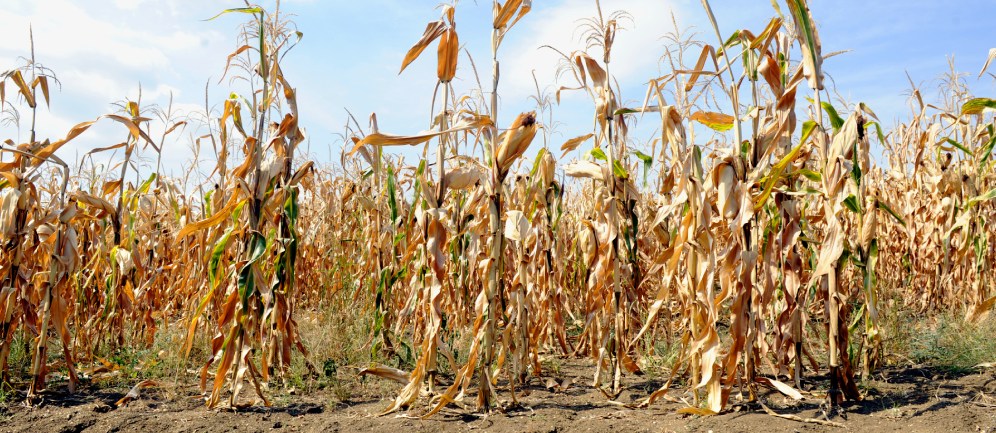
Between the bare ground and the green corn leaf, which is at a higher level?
the green corn leaf

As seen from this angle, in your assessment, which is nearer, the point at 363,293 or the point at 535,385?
the point at 535,385

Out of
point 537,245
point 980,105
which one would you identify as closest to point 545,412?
point 537,245

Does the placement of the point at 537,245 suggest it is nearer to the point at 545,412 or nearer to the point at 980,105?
the point at 545,412

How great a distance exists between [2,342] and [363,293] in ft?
8.73

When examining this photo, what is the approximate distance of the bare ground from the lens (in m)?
2.57

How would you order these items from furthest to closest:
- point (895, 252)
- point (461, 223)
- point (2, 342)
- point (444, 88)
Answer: point (895, 252), point (2, 342), point (461, 223), point (444, 88)

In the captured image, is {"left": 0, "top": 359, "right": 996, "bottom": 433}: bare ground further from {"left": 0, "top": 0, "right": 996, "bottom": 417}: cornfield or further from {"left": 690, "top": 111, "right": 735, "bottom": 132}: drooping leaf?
{"left": 690, "top": 111, "right": 735, "bottom": 132}: drooping leaf

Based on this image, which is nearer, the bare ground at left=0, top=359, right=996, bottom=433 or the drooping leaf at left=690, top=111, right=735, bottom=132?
the bare ground at left=0, top=359, right=996, bottom=433

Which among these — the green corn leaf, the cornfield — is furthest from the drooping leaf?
the green corn leaf

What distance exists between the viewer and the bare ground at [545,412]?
2.57m

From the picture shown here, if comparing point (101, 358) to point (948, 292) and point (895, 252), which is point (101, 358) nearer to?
point (948, 292)

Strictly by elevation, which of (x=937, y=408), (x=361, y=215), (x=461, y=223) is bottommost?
(x=937, y=408)

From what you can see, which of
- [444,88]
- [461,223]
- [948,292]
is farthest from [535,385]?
[948,292]

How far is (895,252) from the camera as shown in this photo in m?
6.14
